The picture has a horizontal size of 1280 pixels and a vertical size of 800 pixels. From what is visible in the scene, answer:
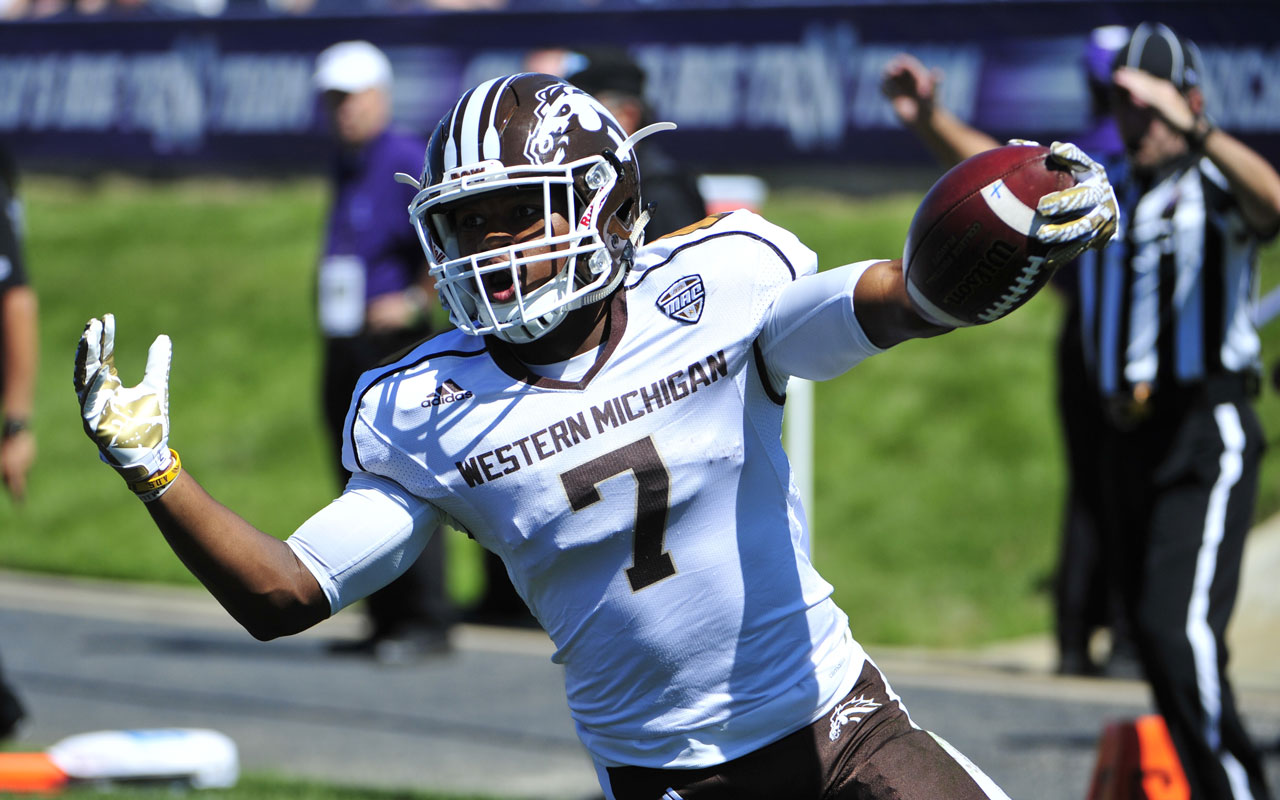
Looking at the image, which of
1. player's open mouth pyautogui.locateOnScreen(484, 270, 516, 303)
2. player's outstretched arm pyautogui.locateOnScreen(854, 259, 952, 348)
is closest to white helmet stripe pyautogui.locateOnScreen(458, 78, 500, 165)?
player's open mouth pyautogui.locateOnScreen(484, 270, 516, 303)

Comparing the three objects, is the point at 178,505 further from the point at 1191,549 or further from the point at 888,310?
the point at 1191,549

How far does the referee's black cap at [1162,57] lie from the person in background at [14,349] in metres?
3.60

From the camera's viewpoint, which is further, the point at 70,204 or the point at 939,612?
the point at 70,204

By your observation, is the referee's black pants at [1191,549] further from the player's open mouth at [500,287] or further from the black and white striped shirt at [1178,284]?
the player's open mouth at [500,287]

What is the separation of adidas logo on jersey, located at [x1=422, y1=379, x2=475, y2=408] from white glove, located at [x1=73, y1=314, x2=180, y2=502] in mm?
460

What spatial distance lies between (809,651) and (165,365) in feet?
3.94

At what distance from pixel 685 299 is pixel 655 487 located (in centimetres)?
33

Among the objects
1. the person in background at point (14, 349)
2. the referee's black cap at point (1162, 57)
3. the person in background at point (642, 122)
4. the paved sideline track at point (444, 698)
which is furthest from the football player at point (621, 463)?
the person in background at point (14, 349)

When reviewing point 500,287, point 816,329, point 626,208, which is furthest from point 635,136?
point 816,329

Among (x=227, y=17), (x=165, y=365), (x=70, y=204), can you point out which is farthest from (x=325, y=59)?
(x=70, y=204)

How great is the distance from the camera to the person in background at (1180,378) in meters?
4.07

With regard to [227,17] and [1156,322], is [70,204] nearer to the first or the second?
[227,17]

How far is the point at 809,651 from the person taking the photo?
2.86 meters

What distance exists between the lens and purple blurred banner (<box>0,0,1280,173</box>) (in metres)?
10.4
